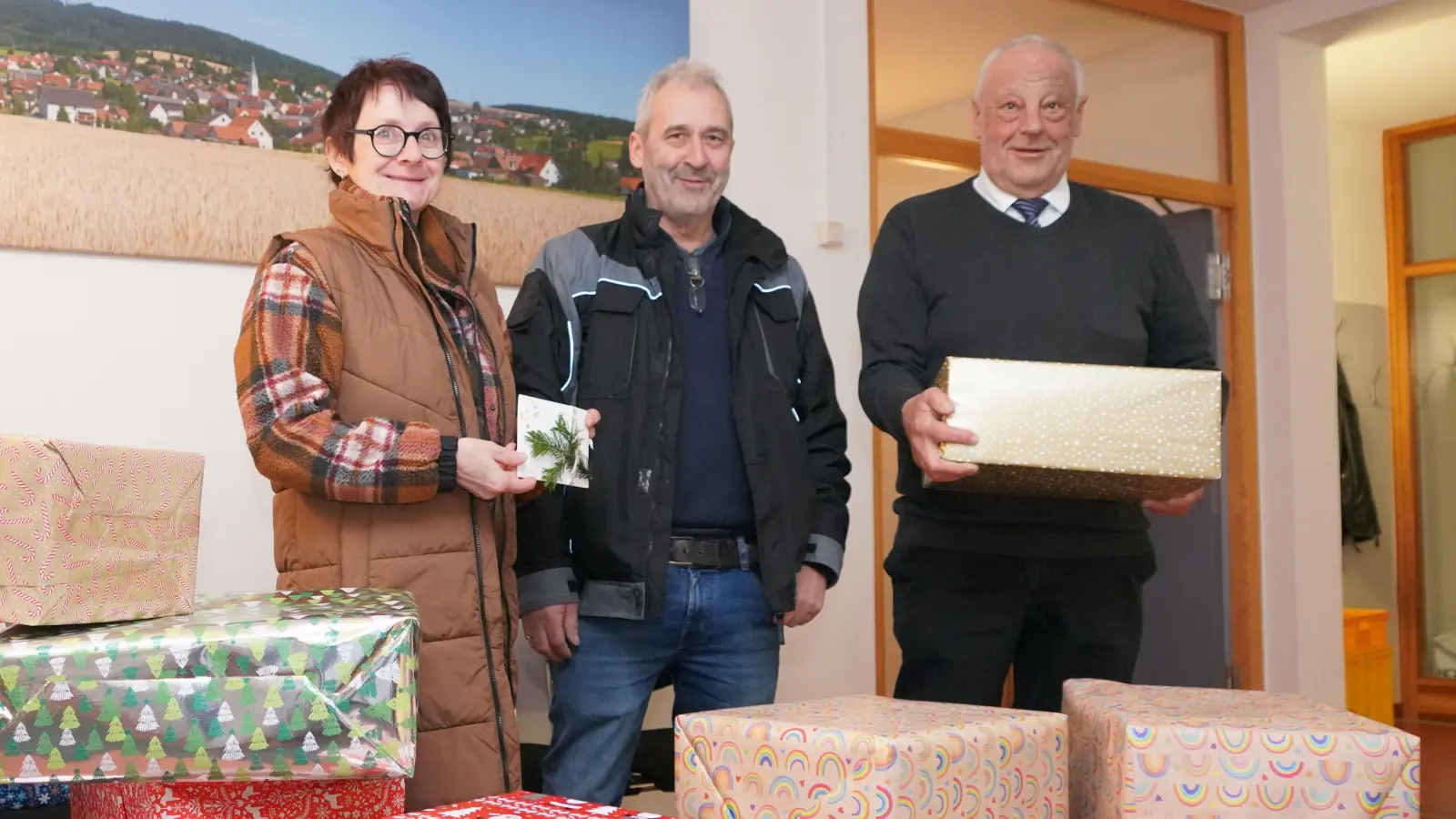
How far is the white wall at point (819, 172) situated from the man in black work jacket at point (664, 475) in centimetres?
106

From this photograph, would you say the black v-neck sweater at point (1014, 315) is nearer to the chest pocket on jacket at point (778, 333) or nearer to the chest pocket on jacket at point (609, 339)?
the chest pocket on jacket at point (778, 333)

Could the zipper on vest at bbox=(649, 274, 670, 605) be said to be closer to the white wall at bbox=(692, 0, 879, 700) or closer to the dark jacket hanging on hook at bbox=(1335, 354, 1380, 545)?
the white wall at bbox=(692, 0, 879, 700)

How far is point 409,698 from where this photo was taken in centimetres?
113

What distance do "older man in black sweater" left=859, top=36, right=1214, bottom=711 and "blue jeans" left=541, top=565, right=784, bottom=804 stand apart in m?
0.25

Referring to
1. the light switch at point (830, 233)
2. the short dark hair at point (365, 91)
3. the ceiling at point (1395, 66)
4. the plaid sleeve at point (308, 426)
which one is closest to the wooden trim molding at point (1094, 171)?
the light switch at point (830, 233)

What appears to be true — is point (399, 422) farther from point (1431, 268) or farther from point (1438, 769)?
point (1431, 268)

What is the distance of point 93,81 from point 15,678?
1.51 meters

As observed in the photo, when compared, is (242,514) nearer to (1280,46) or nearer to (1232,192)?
(1232,192)

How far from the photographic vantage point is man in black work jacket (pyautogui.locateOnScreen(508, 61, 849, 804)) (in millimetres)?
1851

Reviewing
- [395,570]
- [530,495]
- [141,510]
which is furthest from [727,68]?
[141,510]

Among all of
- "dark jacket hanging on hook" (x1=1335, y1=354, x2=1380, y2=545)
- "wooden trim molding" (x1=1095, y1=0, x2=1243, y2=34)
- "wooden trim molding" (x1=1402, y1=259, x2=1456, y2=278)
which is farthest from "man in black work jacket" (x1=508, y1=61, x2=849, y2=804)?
"wooden trim molding" (x1=1402, y1=259, x2=1456, y2=278)

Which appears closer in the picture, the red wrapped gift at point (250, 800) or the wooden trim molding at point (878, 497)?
the red wrapped gift at point (250, 800)

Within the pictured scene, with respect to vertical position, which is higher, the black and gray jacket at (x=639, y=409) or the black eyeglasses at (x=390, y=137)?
the black eyeglasses at (x=390, y=137)

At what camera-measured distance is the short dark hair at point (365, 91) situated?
5.55 feet
